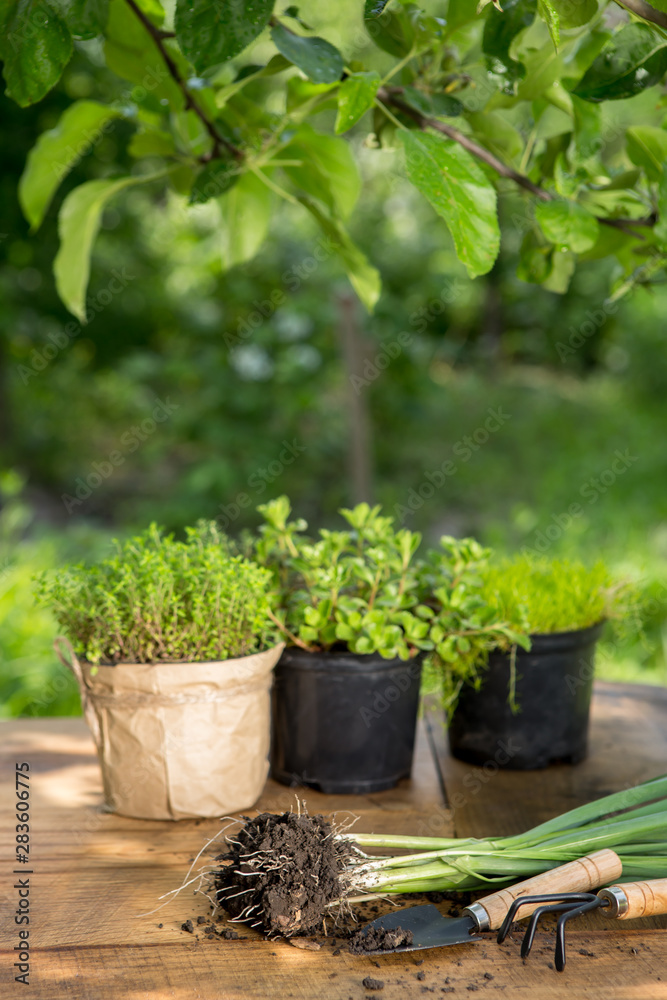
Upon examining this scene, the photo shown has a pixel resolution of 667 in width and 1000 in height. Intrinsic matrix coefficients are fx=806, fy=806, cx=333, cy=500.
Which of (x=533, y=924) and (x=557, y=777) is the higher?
(x=533, y=924)

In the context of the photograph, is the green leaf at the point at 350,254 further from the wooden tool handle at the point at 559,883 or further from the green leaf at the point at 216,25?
the wooden tool handle at the point at 559,883

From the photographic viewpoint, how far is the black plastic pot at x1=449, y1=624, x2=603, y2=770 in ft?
3.59

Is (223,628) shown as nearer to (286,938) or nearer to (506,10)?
(286,938)

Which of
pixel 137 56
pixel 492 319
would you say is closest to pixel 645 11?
pixel 137 56

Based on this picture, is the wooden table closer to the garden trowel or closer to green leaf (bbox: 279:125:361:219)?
the garden trowel

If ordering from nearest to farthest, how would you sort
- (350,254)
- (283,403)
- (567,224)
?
(567,224) → (350,254) → (283,403)

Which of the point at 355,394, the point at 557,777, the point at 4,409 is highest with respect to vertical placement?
the point at 557,777

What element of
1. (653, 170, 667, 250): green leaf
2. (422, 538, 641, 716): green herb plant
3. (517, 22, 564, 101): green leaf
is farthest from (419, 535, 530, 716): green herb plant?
(517, 22, 564, 101): green leaf

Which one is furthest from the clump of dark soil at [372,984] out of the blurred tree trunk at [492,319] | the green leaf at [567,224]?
the blurred tree trunk at [492,319]

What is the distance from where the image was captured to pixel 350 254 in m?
1.07

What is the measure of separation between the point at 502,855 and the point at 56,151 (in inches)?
39.9

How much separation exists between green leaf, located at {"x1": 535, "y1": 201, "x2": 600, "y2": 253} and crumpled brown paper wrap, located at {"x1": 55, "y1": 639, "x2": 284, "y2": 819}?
0.56 m

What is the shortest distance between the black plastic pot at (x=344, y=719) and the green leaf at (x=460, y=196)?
19.5 inches

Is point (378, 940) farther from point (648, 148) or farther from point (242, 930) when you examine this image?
point (648, 148)
